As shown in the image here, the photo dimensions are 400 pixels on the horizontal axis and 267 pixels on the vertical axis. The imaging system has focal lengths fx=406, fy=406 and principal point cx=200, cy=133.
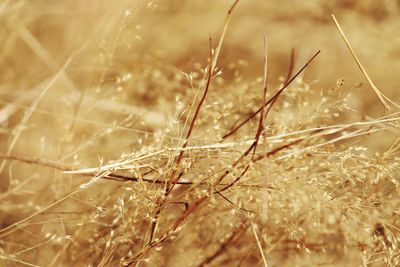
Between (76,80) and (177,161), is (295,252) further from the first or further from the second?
(76,80)

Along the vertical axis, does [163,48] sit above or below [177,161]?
below

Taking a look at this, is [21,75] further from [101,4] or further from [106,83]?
[101,4]

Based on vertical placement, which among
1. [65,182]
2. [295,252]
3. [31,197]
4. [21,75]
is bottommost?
[295,252]

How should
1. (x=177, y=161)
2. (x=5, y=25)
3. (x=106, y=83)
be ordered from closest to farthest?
(x=177, y=161) → (x=5, y=25) → (x=106, y=83)

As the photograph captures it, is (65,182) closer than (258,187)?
No

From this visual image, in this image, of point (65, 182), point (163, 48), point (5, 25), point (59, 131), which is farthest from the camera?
point (163, 48)

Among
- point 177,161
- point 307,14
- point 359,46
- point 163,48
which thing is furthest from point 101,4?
point 177,161
